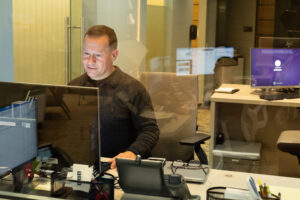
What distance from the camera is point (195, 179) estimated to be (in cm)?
193

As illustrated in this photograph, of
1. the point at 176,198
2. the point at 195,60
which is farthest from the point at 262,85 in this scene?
the point at 176,198

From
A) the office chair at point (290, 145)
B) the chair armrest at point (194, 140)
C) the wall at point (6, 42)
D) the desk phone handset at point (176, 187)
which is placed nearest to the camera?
the desk phone handset at point (176, 187)

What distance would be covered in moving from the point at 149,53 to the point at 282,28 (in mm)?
1163

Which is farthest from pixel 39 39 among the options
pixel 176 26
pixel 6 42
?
pixel 176 26

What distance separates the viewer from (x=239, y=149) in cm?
405

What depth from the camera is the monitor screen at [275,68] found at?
3.78 metres

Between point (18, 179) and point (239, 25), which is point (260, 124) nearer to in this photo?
point (239, 25)

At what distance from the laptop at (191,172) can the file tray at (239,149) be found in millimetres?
1921

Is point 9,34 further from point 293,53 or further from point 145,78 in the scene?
point 293,53

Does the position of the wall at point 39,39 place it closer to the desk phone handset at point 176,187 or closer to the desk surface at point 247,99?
the desk surface at point 247,99

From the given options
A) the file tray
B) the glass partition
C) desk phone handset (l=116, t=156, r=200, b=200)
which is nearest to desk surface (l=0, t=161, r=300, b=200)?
desk phone handset (l=116, t=156, r=200, b=200)

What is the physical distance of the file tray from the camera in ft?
13.0

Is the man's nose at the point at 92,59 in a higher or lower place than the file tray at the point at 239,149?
higher

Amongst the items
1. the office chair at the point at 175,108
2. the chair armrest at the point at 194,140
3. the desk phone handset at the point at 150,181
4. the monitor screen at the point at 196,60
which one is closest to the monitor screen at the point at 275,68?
the monitor screen at the point at 196,60
